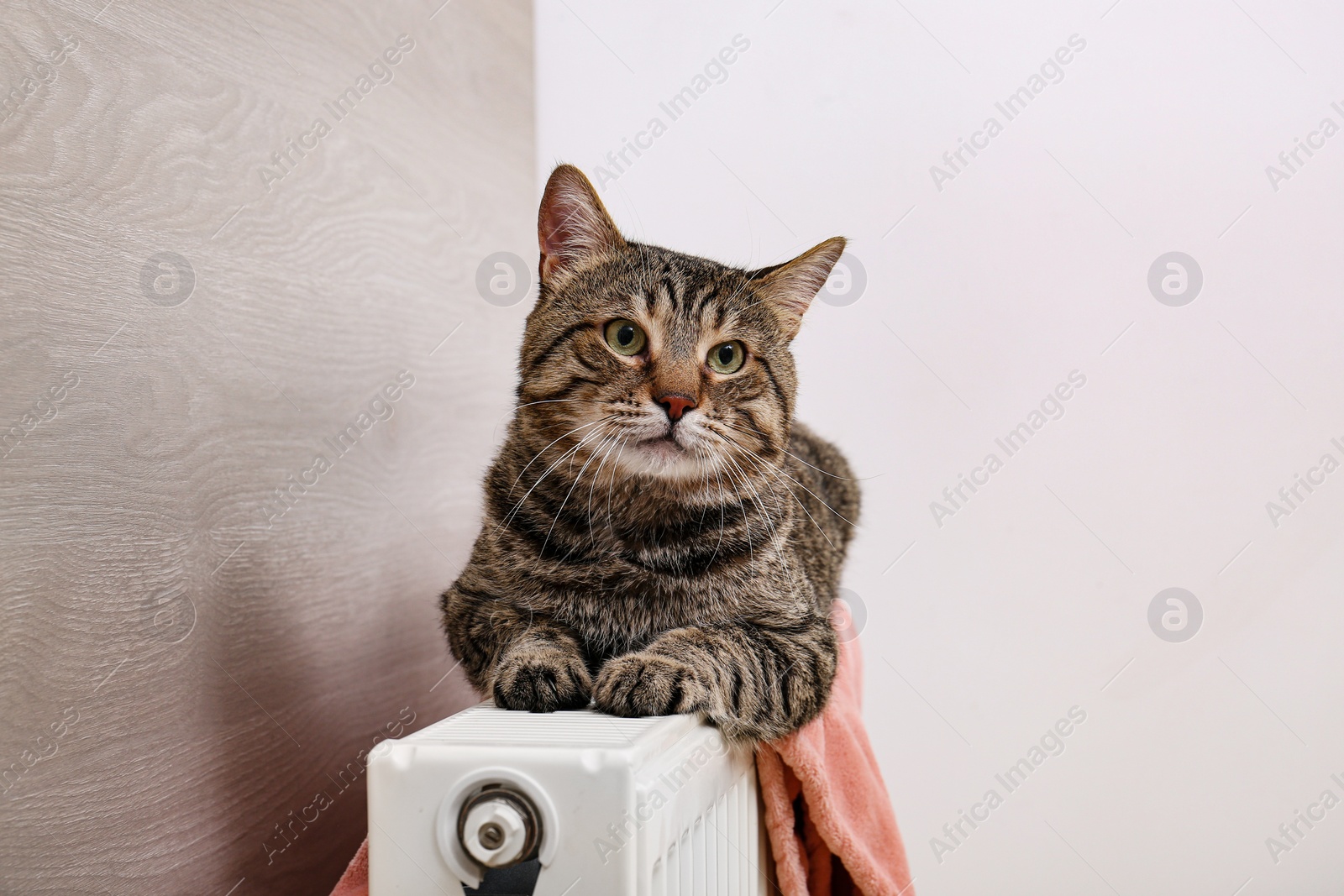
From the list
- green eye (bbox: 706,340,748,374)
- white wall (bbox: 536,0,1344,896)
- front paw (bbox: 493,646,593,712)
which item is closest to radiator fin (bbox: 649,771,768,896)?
front paw (bbox: 493,646,593,712)

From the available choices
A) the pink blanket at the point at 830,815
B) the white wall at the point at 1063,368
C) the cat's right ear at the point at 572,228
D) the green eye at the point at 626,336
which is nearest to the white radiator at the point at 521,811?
the pink blanket at the point at 830,815

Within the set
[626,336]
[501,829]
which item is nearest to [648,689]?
[501,829]

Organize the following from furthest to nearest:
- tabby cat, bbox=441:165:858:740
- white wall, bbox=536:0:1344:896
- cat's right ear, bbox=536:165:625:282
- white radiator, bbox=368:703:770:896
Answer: white wall, bbox=536:0:1344:896, cat's right ear, bbox=536:165:625:282, tabby cat, bbox=441:165:858:740, white radiator, bbox=368:703:770:896

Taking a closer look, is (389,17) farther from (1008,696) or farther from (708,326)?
(1008,696)

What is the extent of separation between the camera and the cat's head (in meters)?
1.00

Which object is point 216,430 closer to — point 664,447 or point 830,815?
point 664,447

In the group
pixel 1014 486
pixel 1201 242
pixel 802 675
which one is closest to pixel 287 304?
pixel 802 675

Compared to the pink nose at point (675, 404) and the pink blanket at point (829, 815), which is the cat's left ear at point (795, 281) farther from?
the pink blanket at point (829, 815)

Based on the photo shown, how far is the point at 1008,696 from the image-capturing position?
5.86 ft

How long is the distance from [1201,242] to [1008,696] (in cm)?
94

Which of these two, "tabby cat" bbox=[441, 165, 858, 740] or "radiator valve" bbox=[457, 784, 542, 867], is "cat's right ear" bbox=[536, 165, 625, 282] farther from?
"radiator valve" bbox=[457, 784, 542, 867]

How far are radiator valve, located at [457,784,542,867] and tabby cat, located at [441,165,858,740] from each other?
0.75 ft

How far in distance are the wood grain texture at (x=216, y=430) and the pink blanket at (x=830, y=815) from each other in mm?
233

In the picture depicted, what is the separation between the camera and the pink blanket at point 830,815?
0.99 metres
